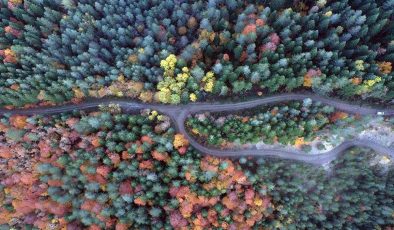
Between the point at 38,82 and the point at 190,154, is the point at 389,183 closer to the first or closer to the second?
the point at 190,154

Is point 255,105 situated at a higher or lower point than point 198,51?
lower

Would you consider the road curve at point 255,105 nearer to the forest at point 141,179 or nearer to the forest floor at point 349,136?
the forest floor at point 349,136

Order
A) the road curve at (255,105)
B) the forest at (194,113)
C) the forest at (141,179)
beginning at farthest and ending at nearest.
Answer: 1. the road curve at (255,105)
2. the forest at (141,179)
3. the forest at (194,113)

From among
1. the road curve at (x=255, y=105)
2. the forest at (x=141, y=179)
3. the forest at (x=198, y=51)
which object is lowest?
the forest at (x=141, y=179)

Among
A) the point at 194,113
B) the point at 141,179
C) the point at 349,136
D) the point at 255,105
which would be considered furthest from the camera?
the point at 349,136

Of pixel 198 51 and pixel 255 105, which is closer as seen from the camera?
pixel 198 51

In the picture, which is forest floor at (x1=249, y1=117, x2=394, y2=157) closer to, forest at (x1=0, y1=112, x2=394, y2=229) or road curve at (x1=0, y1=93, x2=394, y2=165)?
road curve at (x1=0, y1=93, x2=394, y2=165)

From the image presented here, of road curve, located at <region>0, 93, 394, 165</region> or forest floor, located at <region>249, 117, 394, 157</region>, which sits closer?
forest floor, located at <region>249, 117, 394, 157</region>

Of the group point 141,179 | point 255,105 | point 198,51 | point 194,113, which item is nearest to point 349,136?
point 255,105

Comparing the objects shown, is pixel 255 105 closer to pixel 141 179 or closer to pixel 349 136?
pixel 349 136

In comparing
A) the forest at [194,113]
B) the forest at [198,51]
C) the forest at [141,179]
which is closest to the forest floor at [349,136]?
the forest at [194,113]

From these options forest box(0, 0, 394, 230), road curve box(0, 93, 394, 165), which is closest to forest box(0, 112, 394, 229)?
forest box(0, 0, 394, 230)
